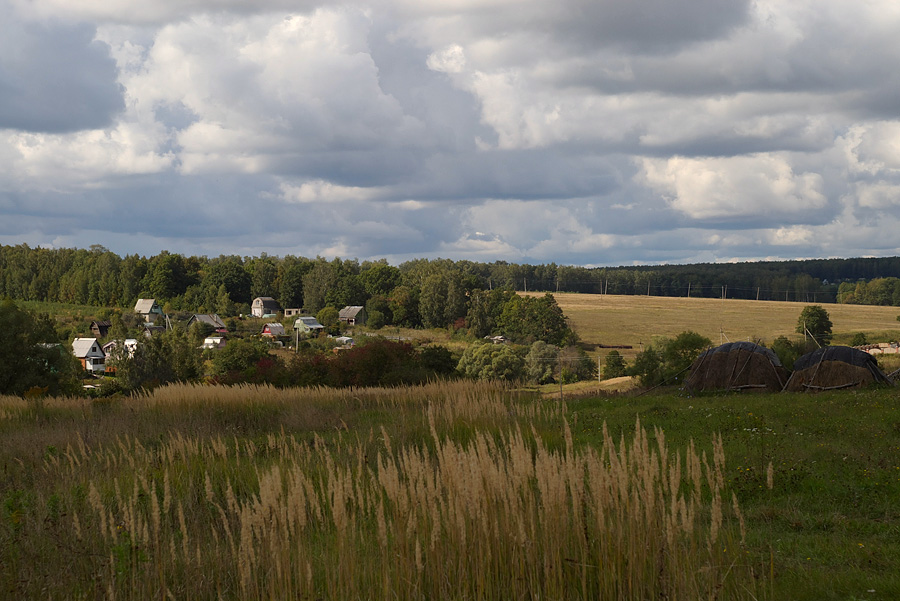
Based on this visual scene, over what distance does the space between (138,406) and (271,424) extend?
3.54m

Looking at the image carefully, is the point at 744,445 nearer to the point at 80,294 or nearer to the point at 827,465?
the point at 827,465

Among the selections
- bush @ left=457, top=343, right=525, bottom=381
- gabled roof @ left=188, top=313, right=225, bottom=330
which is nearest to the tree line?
gabled roof @ left=188, top=313, right=225, bottom=330

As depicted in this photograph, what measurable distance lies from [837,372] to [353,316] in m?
82.8

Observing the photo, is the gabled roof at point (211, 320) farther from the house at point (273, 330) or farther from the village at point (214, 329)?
the house at point (273, 330)

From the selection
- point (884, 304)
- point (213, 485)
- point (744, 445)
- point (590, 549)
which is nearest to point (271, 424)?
point (213, 485)

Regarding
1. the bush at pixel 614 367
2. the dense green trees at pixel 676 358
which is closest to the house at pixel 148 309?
the bush at pixel 614 367

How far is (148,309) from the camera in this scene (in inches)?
4471

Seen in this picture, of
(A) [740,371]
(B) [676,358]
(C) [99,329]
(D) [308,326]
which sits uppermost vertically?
(A) [740,371]

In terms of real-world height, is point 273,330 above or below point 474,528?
below

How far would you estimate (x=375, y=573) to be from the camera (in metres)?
4.49

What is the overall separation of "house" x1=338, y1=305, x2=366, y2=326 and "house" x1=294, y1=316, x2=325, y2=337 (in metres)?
4.92

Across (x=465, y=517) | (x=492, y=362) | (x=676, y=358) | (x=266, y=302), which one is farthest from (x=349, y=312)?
(x=465, y=517)

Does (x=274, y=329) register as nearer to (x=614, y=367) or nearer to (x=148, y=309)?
(x=148, y=309)

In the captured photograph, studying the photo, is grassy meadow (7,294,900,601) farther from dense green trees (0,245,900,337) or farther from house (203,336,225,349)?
dense green trees (0,245,900,337)
